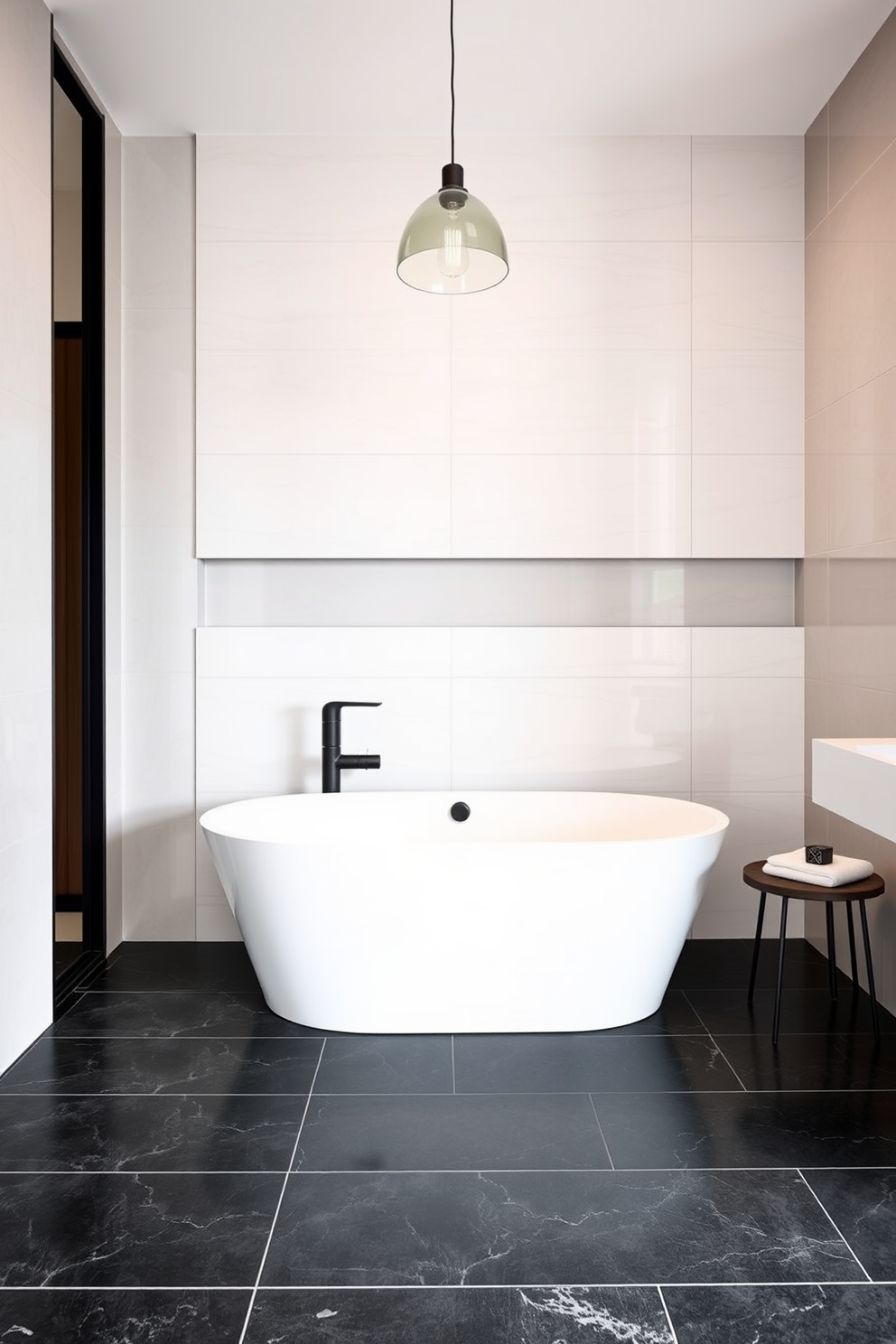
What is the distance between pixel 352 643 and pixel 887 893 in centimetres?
193

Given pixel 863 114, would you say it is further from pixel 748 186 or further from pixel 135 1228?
pixel 135 1228

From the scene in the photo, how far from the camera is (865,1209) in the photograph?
1.86m

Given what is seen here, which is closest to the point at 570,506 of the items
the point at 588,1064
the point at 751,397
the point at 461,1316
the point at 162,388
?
the point at 751,397

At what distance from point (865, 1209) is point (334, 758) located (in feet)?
6.71

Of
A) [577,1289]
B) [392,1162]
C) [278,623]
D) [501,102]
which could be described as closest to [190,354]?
[278,623]

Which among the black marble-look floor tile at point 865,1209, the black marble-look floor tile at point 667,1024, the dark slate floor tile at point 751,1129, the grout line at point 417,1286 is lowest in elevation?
the grout line at point 417,1286

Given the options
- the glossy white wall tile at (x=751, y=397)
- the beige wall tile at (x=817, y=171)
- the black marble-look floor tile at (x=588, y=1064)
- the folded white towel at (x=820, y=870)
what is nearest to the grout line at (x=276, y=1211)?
the black marble-look floor tile at (x=588, y=1064)

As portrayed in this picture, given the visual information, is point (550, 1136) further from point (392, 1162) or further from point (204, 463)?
point (204, 463)

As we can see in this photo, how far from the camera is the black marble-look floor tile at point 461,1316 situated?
1517mm

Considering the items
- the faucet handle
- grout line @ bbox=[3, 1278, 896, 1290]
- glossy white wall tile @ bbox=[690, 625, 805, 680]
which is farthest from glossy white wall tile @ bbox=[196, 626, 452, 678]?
grout line @ bbox=[3, 1278, 896, 1290]

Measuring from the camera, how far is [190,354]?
11.4ft

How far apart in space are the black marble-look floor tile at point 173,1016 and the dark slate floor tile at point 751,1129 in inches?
37.7

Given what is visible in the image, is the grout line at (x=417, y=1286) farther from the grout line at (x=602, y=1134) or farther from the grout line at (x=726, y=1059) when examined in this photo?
the grout line at (x=726, y=1059)

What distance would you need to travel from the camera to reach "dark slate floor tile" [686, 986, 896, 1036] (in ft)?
8.98
